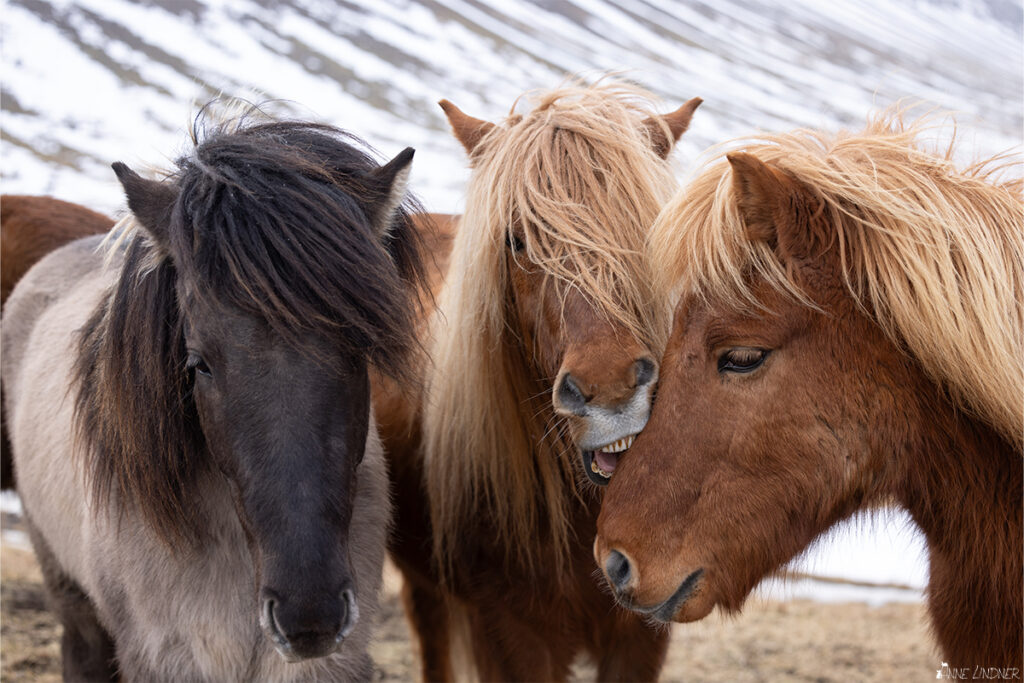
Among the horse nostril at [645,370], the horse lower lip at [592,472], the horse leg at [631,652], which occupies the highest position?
the horse nostril at [645,370]

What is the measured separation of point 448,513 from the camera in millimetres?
3389

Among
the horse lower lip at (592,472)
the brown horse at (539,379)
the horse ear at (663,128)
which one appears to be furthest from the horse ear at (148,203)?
the horse ear at (663,128)

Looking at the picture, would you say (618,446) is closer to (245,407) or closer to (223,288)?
(245,407)

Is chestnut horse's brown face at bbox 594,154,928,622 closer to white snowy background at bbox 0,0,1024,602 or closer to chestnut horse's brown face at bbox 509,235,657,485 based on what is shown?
chestnut horse's brown face at bbox 509,235,657,485

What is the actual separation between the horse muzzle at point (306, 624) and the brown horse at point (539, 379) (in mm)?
828

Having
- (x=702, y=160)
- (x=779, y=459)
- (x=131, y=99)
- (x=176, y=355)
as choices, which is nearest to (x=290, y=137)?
(x=176, y=355)

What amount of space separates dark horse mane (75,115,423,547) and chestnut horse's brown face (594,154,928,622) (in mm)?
853

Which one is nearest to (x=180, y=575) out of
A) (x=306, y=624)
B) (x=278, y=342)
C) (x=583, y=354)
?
(x=306, y=624)

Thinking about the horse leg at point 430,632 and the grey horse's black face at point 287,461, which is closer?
the grey horse's black face at point 287,461

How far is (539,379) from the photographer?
2.99 meters

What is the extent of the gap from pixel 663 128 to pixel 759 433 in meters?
1.47

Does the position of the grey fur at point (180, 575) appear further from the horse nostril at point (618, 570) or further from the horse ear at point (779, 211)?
the horse ear at point (779, 211)

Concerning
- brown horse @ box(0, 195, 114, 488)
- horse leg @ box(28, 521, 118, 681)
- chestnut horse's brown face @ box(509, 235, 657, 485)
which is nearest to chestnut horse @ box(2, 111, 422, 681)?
chestnut horse's brown face @ box(509, 235, 657, 485)

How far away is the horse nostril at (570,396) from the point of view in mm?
2408
